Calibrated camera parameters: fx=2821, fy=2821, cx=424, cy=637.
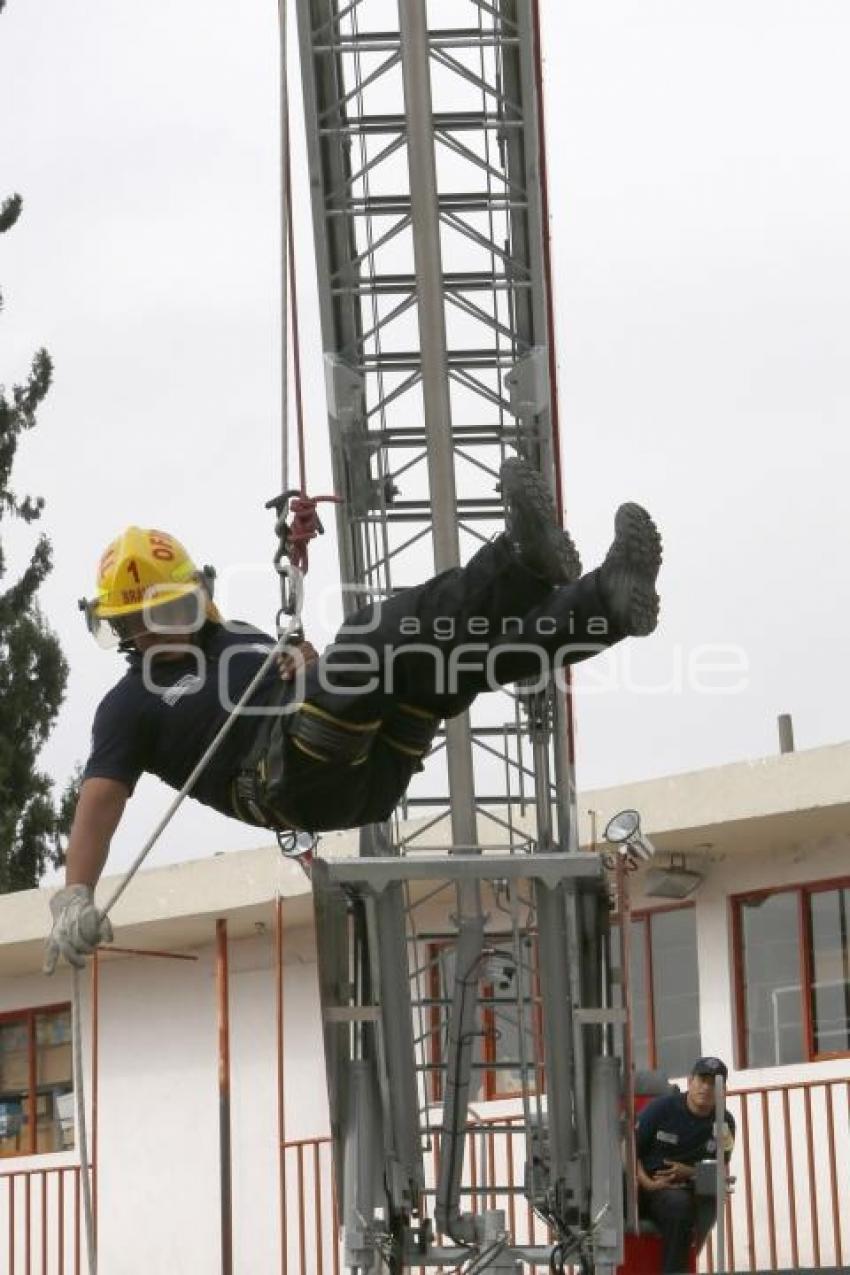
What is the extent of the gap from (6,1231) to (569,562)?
1180 cm

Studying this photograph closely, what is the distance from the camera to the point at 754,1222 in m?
16.4

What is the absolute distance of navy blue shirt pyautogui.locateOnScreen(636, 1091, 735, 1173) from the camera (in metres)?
14.5

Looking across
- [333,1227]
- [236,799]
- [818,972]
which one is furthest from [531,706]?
[333,1227]

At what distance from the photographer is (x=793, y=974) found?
1717 centimetres

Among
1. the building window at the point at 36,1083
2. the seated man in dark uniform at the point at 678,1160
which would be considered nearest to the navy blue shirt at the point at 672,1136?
the seated man in dark uniform at the point at 678,1160

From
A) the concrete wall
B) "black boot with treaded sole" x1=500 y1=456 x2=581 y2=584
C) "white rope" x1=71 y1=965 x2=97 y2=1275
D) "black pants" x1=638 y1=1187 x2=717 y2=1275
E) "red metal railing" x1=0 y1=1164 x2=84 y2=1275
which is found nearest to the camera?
"white rope" x1=71 y1=965 x2=97 y2=1275

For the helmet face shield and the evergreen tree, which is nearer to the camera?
the helmet face shield

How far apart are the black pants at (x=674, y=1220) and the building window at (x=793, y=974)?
8.27ft

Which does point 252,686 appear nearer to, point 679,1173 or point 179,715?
point 179,715

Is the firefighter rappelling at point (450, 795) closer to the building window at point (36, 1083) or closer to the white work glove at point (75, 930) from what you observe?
the white work glove at point (75, 930)

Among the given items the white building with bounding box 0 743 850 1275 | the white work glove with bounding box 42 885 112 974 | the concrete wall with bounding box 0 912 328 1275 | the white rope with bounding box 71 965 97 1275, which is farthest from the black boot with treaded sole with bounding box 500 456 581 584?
the concrete wall with bounding box 0 912 328 1275

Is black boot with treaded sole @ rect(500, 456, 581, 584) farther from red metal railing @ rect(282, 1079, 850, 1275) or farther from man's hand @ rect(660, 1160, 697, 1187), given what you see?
red metal railing @ rect(282, 1079, 850, 1275)

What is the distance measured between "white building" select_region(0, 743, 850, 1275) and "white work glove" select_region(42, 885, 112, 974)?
18.9 feet

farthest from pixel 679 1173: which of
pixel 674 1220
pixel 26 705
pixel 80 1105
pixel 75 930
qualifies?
pixel 26 705
